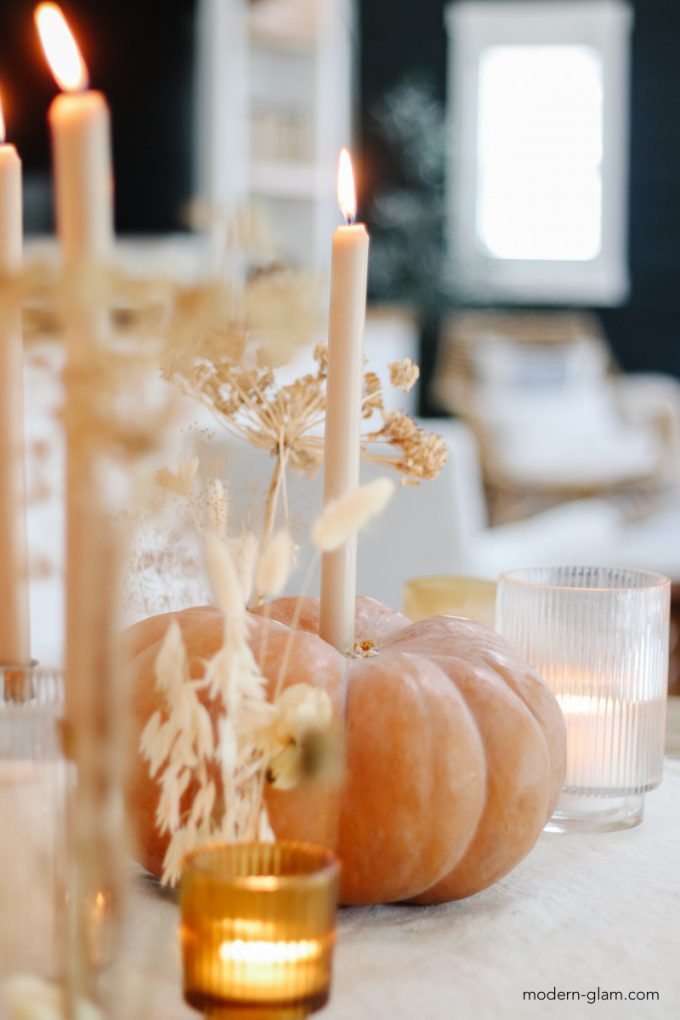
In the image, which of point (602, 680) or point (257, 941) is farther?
point (602, 680)

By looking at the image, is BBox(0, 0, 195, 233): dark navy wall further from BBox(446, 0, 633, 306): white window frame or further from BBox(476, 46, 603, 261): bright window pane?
BBox(476, 46, 603, 261): bright window pane

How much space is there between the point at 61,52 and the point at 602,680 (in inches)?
19.5

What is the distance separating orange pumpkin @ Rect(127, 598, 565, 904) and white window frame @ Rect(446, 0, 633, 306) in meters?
6.14

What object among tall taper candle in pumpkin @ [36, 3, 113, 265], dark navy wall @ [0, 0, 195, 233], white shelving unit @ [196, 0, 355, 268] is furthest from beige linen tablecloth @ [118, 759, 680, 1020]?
white shelving unit @ [196, 0, 355, 268]

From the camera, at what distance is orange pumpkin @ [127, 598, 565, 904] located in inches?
22.8

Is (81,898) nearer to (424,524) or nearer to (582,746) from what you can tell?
(582,746)

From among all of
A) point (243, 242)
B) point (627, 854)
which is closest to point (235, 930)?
point (243, 242)

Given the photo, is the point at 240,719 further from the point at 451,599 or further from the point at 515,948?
the point at 451,599

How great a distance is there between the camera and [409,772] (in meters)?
0.58

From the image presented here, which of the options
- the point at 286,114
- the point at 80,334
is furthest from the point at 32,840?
the point at 286,114

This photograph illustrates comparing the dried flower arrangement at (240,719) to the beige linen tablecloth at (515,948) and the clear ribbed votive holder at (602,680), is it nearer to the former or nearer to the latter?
the beige linen tablecloth at (515,948)

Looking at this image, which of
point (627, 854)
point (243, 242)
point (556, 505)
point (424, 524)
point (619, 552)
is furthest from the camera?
point (556, 505)

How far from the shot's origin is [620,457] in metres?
5.43

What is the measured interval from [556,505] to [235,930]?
193 inches
